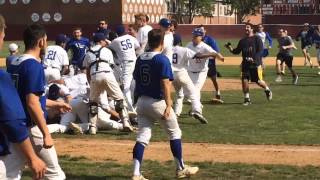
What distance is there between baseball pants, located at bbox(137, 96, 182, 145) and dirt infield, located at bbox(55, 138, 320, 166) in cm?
142

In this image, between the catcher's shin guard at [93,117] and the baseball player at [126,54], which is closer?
the catcher's shin guard at [93,117]

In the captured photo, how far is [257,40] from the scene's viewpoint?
1686 cm

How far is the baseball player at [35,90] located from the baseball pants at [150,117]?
7.27ft

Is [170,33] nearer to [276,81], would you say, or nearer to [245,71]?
[245,71]

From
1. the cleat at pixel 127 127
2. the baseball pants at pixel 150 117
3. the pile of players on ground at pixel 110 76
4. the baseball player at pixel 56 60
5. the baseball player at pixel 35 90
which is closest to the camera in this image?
the baseball player at pixel 35 90

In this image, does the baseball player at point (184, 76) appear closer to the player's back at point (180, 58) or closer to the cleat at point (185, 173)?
the player's back at point (180, 58)

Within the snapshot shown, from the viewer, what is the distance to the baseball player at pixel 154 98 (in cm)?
790

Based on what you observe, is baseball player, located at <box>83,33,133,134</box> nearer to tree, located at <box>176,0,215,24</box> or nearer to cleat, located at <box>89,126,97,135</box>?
cleat, located at <box>89,126,97,135</box>

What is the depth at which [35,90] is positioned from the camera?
217 inches

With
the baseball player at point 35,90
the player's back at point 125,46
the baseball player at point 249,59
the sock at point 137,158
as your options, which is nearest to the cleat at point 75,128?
the player's back at point 125,46

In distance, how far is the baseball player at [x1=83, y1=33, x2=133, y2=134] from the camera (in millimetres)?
11922

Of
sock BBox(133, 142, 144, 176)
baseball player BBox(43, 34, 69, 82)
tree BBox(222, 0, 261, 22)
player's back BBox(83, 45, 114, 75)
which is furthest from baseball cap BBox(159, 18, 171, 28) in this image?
tree BBox(222, 0, 261, 22)

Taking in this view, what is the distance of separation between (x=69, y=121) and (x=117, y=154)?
9.13 ft

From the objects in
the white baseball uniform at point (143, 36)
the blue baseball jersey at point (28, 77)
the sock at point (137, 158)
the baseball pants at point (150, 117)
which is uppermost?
the blue baseball jersey at point (28, 77)
